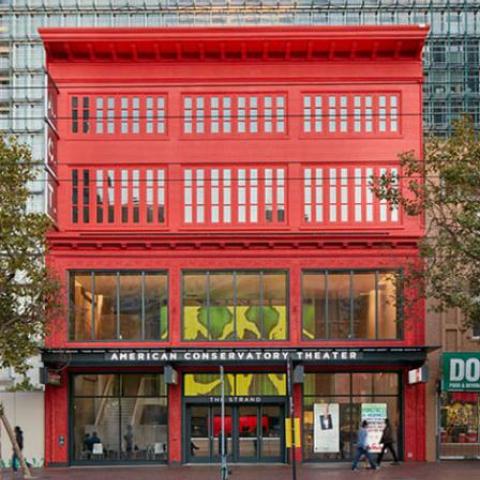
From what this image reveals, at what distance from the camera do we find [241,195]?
41250mm

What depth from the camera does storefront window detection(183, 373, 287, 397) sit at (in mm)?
40406

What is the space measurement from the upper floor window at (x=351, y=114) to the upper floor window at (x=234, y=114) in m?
A: 1.15

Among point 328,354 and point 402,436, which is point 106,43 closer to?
point 328,354

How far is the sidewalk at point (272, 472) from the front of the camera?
34.3 meters

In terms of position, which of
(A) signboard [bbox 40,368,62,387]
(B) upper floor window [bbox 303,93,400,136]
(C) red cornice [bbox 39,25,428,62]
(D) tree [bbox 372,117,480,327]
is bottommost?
(A) signboard [bbox 40,368,62,387]

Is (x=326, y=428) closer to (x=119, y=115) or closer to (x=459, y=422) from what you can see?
(x=459, y=422)

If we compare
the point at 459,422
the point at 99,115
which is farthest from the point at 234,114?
the point at 459,422

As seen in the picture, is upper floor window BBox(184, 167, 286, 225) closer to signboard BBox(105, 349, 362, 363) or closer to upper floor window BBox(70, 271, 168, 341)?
upper floor window BBox(70, 271, 168, 341)

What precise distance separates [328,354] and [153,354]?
6536 mm

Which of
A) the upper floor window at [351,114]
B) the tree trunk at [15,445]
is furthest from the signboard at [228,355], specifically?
the upper floor window at [351,114]

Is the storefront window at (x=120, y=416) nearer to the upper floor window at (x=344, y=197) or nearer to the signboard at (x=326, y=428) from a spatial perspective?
the signboard at (x=326, y=428)

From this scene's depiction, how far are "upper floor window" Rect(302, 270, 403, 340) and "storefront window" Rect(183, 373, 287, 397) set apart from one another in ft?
7.60

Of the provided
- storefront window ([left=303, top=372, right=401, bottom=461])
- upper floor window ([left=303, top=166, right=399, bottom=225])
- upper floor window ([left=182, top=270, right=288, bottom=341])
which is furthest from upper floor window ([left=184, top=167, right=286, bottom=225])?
storefront window ([left=303, top=372, right=401, bottom=461])

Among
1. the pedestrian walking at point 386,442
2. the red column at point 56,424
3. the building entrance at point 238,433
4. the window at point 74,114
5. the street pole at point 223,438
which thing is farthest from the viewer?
the window at point 74,114
